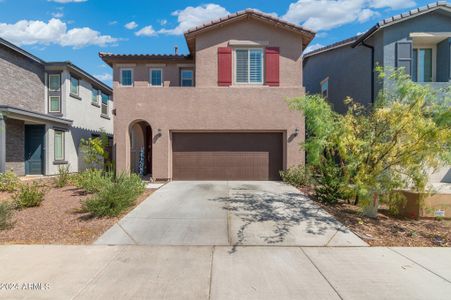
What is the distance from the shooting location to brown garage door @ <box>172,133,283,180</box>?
1147 centimetres

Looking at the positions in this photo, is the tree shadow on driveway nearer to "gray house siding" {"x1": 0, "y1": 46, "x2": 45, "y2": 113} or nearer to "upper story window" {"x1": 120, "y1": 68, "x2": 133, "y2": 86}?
"upper story window" {"x1": 120, "y1": 68, "x2": 133, "y2": 86}

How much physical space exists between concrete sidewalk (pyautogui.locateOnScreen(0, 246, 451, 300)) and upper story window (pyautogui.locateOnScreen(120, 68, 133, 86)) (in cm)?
1059

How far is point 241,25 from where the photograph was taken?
11891 mm

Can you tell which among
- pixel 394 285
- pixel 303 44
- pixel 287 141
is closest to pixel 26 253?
pixel 394 285

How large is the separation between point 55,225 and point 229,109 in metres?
7.52

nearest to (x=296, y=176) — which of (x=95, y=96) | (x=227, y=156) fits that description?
(x=227, y=156)

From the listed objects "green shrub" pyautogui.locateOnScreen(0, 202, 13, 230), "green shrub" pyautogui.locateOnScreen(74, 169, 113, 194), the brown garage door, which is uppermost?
the brown garage door

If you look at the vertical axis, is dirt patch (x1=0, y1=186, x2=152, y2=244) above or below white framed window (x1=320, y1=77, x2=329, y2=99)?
below

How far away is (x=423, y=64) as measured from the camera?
457 inches

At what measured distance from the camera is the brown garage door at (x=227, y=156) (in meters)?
11.5

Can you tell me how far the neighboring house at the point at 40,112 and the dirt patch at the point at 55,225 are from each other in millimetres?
6296

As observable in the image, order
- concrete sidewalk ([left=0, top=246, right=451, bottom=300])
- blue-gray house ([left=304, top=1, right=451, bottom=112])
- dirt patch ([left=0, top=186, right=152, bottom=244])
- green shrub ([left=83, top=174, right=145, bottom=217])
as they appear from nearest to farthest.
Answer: concrete sidewalk ([left=0, top=246, right=451, bottom=300]) → dirt patch ([left=0, top=186, right=152, bottom=244]) → green shrub ([left=83, top=174, right=145, bottom=217]) → blue-gray house ([left=304, top=1, right=451, bottom=112])

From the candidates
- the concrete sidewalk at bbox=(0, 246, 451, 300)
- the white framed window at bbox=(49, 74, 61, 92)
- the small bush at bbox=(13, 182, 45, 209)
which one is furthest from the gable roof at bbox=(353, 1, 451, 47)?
the white framed window at bbox=(49, 74, 61, 92)

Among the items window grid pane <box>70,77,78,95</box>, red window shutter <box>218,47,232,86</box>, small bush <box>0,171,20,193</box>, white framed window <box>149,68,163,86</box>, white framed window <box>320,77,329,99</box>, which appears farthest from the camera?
white framed window <box>320,77,329,99</box>
